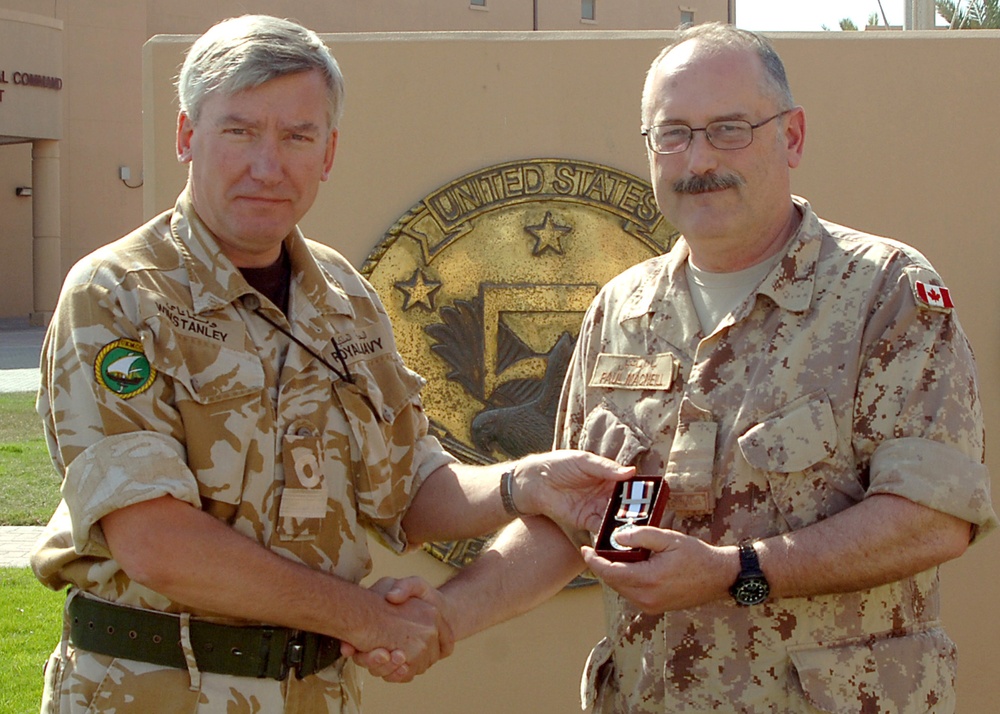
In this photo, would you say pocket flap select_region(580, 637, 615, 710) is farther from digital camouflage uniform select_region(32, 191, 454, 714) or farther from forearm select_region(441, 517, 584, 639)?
digital camouflage uniform select_region(32, 191, 454, 714)

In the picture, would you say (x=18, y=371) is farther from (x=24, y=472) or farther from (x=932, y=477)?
(x=932, y=477)

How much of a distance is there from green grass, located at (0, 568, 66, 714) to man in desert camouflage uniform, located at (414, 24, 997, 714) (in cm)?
296

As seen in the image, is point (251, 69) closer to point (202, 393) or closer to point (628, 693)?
point (202, 393)

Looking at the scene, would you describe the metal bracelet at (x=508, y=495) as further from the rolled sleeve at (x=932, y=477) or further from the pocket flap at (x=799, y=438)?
the rolled sleeve at (x=932, y=477)

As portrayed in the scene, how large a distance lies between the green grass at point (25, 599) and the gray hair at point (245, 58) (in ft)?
10.1

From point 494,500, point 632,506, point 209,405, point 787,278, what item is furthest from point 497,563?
point 787,278

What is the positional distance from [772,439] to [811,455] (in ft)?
0.26

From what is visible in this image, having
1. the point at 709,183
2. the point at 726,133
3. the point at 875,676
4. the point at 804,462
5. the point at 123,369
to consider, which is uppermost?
the point at 726,133

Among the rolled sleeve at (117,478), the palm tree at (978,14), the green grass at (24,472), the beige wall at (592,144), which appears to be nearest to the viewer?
the rolled sleeve at (117,478)

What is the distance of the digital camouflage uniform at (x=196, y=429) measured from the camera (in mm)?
2188

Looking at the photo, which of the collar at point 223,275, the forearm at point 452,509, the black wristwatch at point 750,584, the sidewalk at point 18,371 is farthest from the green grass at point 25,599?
the black wristwatch at point 750,584

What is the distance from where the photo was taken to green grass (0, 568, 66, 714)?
463 centimetres

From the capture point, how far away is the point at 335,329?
2.57m

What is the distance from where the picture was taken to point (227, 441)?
229cm
